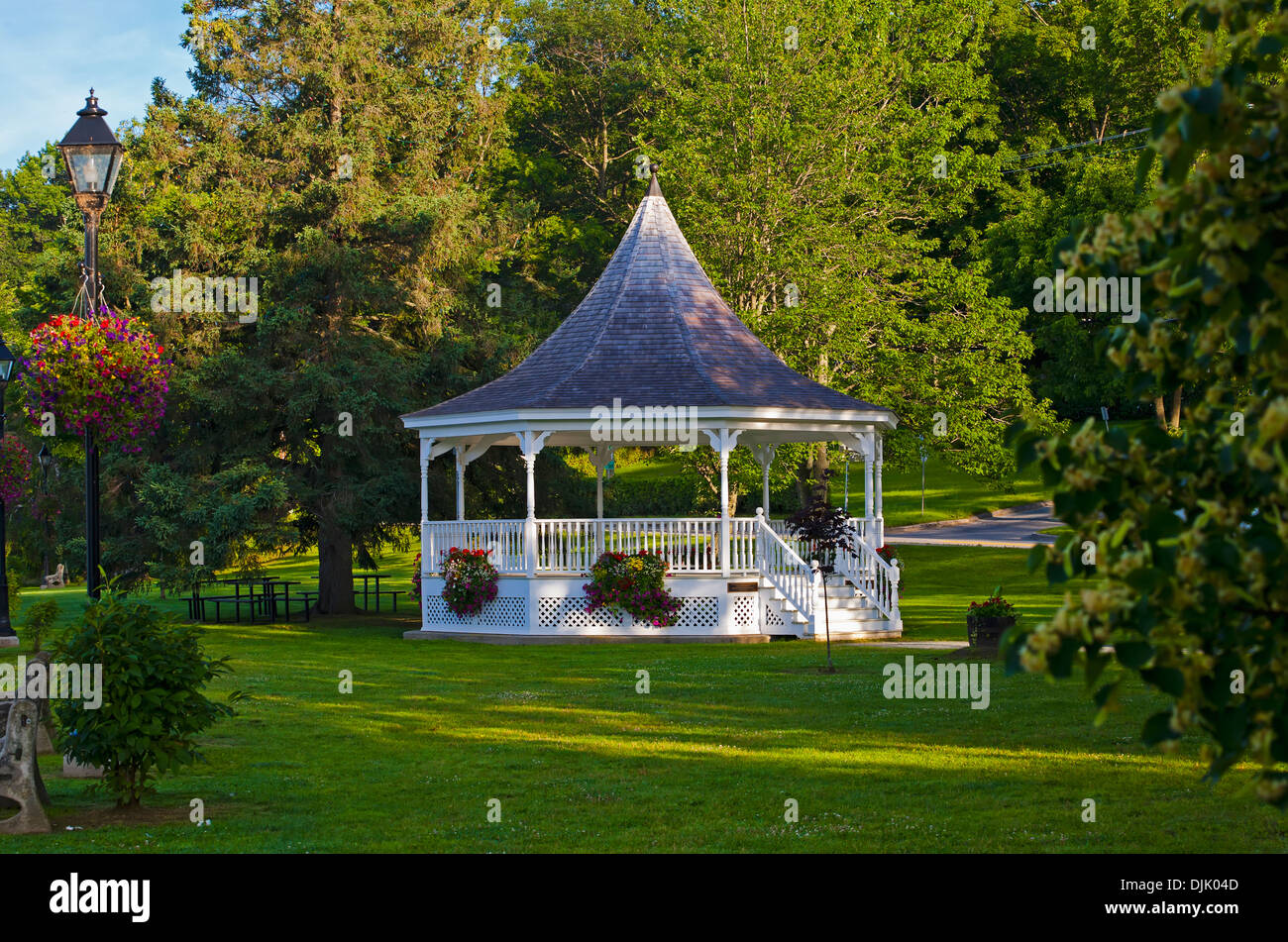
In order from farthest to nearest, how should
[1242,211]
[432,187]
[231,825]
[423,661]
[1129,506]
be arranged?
1. [432,187]
2. [423,661]
3. [231,825]
4. [1129,506]
5. [1242,211]

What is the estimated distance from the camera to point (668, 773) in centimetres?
1057

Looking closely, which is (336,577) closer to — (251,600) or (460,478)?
(251,600)

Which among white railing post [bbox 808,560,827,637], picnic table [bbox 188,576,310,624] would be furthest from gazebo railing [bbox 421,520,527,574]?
white railing post [bbox 808,560,827,637]

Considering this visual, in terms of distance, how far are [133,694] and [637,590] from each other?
47.3 ft

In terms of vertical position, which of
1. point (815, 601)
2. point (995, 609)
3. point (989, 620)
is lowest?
point (815, 601)

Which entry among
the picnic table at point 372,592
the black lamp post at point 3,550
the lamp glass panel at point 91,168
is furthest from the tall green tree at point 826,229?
the lamp glass panel at point 91,168

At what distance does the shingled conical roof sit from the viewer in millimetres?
23391

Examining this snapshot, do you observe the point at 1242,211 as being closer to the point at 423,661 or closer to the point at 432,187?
the point at 423,661

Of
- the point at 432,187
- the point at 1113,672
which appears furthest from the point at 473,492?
the point at 1113,672

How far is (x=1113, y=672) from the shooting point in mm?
14445

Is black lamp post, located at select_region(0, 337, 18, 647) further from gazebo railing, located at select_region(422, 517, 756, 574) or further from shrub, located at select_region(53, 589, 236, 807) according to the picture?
shrub, located at select_region(53, 589, 236, 807)

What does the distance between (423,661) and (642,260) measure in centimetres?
1029

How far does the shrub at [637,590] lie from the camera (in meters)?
22.8

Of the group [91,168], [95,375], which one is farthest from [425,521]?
[91,168]
